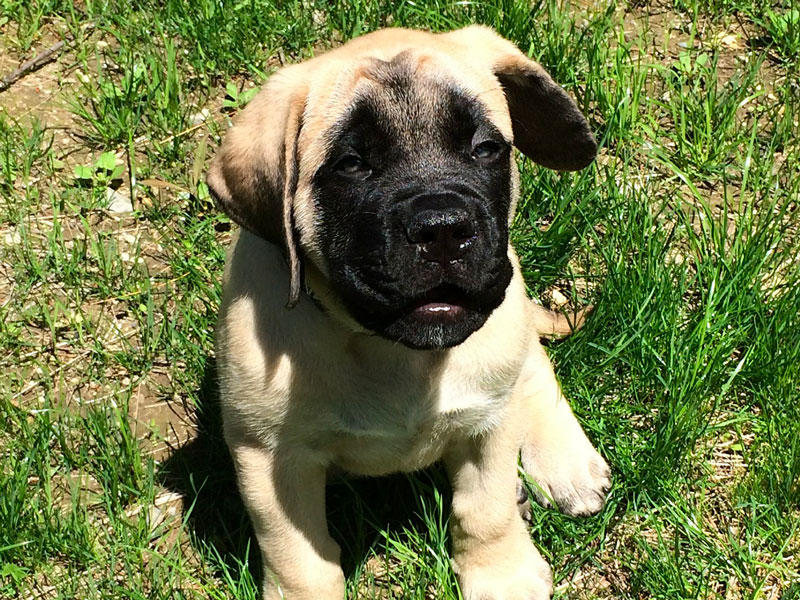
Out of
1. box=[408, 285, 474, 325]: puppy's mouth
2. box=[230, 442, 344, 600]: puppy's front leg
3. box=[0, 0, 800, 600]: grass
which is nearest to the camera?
box=[408, 285, 474, 325]: puppy's mouth

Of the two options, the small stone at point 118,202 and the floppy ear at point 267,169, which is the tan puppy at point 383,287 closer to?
the floppy ear at point 267,169

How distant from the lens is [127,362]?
4715 mm

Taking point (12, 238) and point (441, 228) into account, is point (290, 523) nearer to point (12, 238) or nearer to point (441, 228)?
point (441, 228)

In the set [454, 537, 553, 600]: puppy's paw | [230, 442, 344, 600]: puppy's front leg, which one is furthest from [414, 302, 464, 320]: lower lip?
[454, 537, 553, 600]: puppy's paw

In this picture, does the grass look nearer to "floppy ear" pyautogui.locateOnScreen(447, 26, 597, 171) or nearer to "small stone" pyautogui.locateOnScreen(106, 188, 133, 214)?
"small stone" pyautogui.locateOnScreen(106, 188, 133, 214)

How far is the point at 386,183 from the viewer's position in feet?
10.4

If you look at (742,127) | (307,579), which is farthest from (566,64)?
(307,579)

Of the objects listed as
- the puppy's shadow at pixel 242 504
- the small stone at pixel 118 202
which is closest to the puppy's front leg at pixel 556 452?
the puppy's shadow at pixel 242 504

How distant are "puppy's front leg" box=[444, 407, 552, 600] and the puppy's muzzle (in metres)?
0.93

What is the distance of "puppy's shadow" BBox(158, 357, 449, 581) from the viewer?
164 inches

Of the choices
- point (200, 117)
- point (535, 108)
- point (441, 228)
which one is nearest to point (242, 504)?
point (441, 228)

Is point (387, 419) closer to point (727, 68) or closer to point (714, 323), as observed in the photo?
point (714, 323)

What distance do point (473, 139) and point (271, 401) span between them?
1.01 m

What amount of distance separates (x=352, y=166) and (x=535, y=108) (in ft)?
2.44
